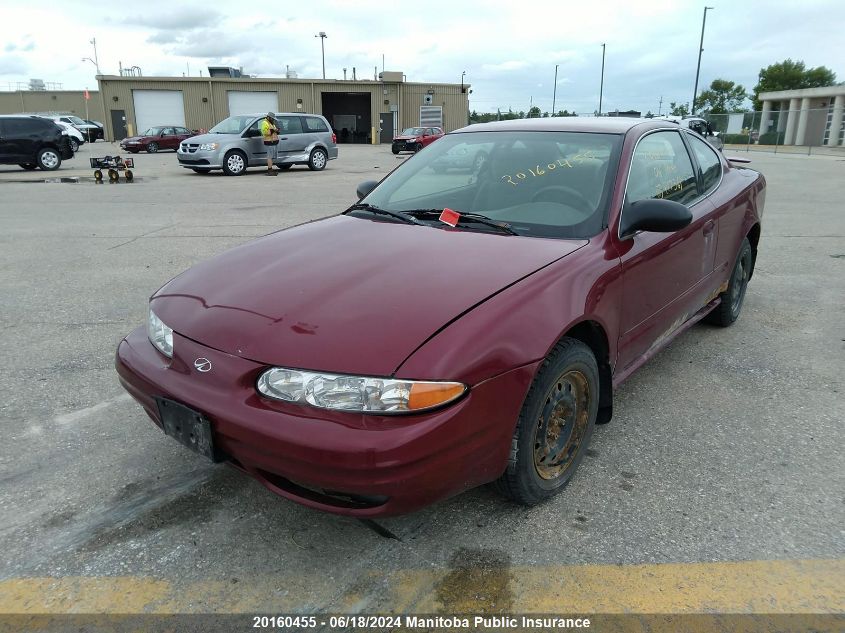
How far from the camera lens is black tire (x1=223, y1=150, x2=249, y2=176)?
18250mm

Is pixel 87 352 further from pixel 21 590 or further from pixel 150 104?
pixel 150 104

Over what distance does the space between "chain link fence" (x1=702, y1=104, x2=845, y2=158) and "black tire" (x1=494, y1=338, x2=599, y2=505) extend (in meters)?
43.7

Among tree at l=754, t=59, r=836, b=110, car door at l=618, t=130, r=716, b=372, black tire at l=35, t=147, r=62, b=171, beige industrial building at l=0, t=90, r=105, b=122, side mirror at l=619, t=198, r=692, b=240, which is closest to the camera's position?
side mirror at l=619, t=198, r=692, b=240

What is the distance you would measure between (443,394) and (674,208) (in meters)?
1.59

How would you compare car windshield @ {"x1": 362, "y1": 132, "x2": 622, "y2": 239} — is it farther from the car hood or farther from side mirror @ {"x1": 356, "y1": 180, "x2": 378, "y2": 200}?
the car hood

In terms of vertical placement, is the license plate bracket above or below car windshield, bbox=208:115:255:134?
below

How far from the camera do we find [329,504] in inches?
81.4

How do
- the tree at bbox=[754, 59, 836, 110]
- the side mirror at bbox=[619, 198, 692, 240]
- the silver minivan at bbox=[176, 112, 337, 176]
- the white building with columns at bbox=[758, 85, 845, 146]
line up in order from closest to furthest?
the side mirror at bbox=[619, 198, 692, 240] < the silver minivan at bbox=[176, 112, 337, 176] < the white building with columns at bbox=[758, 85, 845, 146] < the tree at bbox=[754, 59, 836, 110]

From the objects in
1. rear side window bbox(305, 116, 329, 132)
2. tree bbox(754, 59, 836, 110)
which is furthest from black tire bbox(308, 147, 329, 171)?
tree bbox(754, 59, 836, 110)

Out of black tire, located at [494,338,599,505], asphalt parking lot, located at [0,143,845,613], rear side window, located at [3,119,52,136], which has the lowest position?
asphalt parking lot, located at [0,143,845,613]

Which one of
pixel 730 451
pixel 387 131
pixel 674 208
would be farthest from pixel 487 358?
pixel 387 131

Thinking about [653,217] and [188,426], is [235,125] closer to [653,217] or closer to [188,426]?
[653,217]

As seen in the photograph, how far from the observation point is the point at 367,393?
1949 millimetres

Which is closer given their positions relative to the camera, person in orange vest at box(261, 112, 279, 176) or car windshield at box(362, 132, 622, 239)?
car windshield at box(362, 132, 622, 239)
